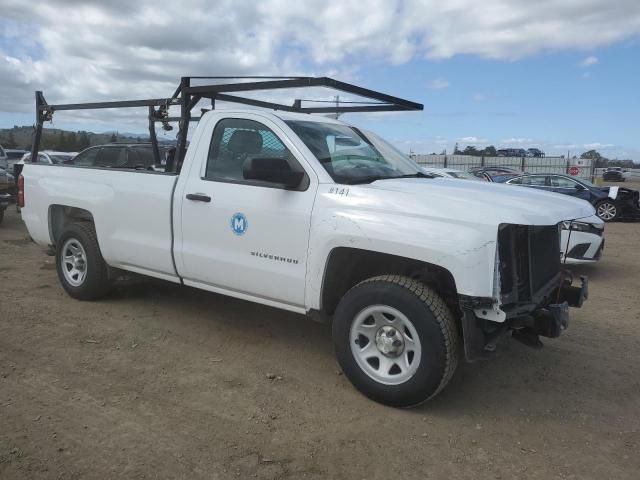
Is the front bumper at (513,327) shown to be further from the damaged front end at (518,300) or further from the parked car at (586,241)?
the parked car at (586,241)

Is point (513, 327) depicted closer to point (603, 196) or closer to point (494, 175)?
point (603, 196)

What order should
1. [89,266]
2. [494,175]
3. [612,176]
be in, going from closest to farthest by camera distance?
[89,266] → [494,175] → [612,176]

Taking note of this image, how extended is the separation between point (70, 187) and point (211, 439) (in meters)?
3.65

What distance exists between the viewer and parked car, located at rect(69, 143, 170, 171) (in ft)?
21.6

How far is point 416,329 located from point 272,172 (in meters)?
1.44

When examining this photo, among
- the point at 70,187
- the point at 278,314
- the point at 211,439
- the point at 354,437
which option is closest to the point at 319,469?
the point at 354,437

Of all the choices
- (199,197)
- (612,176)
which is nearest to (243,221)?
(199,197)

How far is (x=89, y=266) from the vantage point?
5.66 meters

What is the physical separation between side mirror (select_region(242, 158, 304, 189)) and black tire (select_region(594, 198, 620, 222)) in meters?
15.6

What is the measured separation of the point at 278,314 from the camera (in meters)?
5.70

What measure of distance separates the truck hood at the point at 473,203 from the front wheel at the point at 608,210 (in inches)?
576

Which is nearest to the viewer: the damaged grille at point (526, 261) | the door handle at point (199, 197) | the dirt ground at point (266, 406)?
the dirt ground at point (266, 406)

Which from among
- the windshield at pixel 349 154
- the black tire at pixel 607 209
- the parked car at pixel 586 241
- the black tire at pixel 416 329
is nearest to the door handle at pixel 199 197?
the windshield at pixel 349 154

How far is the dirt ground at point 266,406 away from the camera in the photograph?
3041 millimetres
